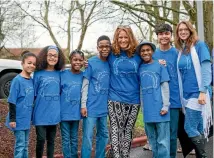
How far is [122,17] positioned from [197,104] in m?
7.36

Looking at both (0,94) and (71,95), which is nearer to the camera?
(71,95)

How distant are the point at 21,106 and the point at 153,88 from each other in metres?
A: 1.71

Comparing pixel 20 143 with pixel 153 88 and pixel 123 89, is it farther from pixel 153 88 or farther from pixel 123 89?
pixel 153 88

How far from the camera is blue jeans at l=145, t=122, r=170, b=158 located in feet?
15.1

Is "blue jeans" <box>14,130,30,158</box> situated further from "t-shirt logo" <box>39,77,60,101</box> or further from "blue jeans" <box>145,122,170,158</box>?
"blue jeans" <box>145,122,170,158</box>

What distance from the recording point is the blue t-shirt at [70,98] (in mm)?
4820

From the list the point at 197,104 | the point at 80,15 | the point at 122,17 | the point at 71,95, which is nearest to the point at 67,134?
the point at 71,95

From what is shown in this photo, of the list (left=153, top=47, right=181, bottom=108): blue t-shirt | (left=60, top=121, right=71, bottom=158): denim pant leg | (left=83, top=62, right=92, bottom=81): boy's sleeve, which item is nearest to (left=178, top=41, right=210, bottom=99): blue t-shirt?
(left=153, top=47, right=181, bottom=108): blue t-shirt

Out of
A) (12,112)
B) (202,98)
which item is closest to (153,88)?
(202,98)

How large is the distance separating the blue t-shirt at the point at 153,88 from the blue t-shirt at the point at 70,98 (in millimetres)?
897

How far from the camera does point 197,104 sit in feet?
14.8

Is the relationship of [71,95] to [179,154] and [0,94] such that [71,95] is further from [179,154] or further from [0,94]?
[0,94]

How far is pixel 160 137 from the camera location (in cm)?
463

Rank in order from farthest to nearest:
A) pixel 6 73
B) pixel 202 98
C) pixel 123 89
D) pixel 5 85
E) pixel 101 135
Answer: pixel 6 73 < pixel 5 85 < pixel 101 135 < pixel 123 89 < pixel 202 98
